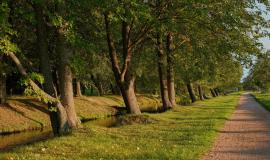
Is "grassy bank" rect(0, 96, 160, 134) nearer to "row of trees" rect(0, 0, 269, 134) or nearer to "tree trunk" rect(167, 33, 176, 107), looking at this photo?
Result: "row of trees" rect(0, 0, 269, 134)

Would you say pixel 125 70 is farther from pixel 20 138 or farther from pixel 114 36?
pixel 20 138

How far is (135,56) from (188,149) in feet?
58.9

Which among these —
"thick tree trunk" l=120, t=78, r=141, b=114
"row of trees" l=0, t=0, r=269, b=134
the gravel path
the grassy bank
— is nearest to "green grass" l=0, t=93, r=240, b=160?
the gravel path

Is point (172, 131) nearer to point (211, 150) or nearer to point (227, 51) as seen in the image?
point (211, 150)

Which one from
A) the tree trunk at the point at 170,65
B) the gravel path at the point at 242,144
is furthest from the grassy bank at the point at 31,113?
the gravel path at the point at 242,144

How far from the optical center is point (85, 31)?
853 inches

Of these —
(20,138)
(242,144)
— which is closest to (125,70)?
(20,138)

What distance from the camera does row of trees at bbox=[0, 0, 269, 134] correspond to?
16.9 metres

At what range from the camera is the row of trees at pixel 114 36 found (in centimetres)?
1686

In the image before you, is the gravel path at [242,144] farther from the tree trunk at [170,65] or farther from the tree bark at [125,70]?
the tree trunk at [170,65]

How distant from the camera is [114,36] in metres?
27.1

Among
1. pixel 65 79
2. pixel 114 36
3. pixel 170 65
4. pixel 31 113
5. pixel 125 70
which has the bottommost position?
pixel 31 113

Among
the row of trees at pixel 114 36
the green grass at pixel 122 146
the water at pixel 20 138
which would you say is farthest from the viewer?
the water at pixel 20 138

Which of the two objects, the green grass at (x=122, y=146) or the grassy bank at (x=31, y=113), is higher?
the grassy bank at (x=31, y=113)
